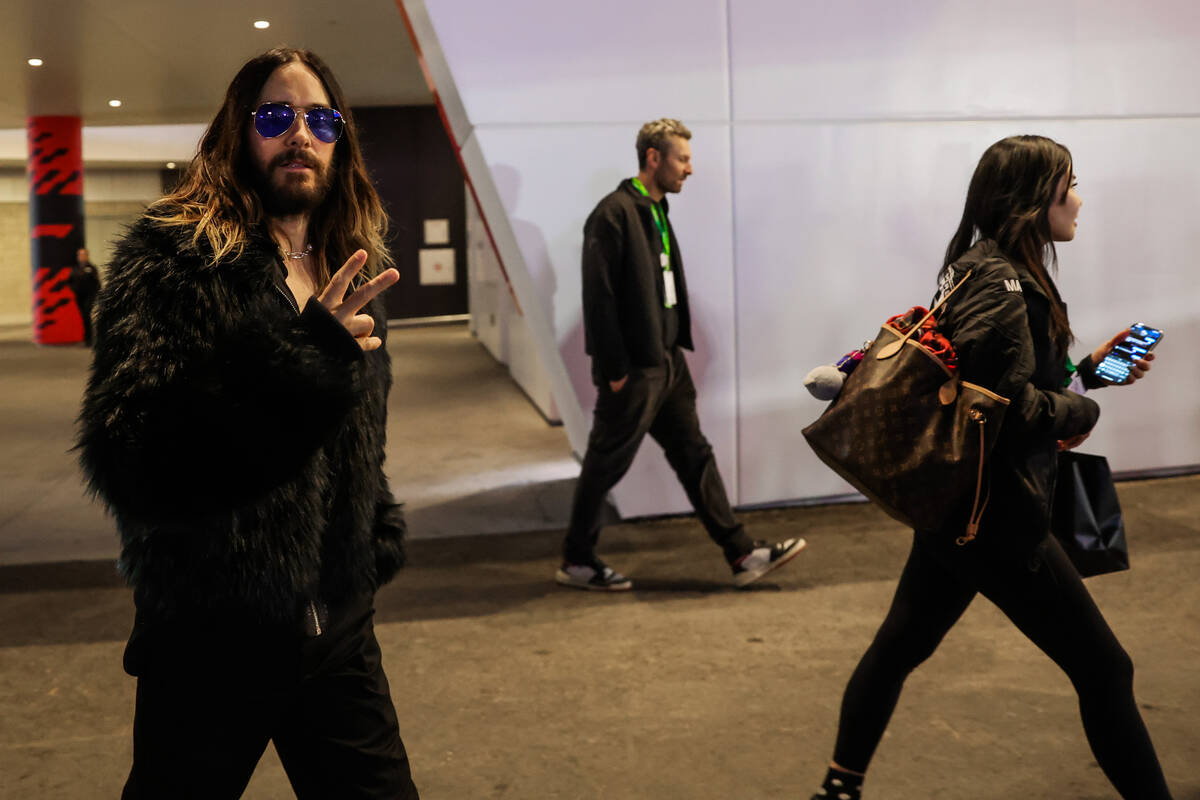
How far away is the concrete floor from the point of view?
3180 mm

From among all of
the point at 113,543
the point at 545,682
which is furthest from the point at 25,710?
the point at 113,543

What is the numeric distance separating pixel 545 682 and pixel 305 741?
215cm

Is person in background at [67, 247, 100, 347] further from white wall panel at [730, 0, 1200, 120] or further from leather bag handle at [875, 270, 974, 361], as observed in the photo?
leather bag handle at [875, 270, 974, 361]

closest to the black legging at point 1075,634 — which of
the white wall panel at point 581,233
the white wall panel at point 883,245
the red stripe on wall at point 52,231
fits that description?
the white wall panel at point 581,233

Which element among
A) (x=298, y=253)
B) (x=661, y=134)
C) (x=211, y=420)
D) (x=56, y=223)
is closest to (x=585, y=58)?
(x=661, y=134)

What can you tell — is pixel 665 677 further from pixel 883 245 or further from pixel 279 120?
pixel 883 245

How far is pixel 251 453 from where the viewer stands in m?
1.55

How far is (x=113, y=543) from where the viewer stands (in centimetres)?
608

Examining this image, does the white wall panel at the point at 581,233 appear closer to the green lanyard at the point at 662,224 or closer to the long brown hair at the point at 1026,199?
the green lanyard at the point at 662,224

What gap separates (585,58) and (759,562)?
2643mm

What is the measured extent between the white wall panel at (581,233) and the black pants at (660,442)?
2.91ft

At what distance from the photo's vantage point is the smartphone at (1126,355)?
2764 millimetres

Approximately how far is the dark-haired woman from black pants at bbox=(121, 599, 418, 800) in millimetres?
1327

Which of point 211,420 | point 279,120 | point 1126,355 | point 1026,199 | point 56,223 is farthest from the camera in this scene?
point 56,223
